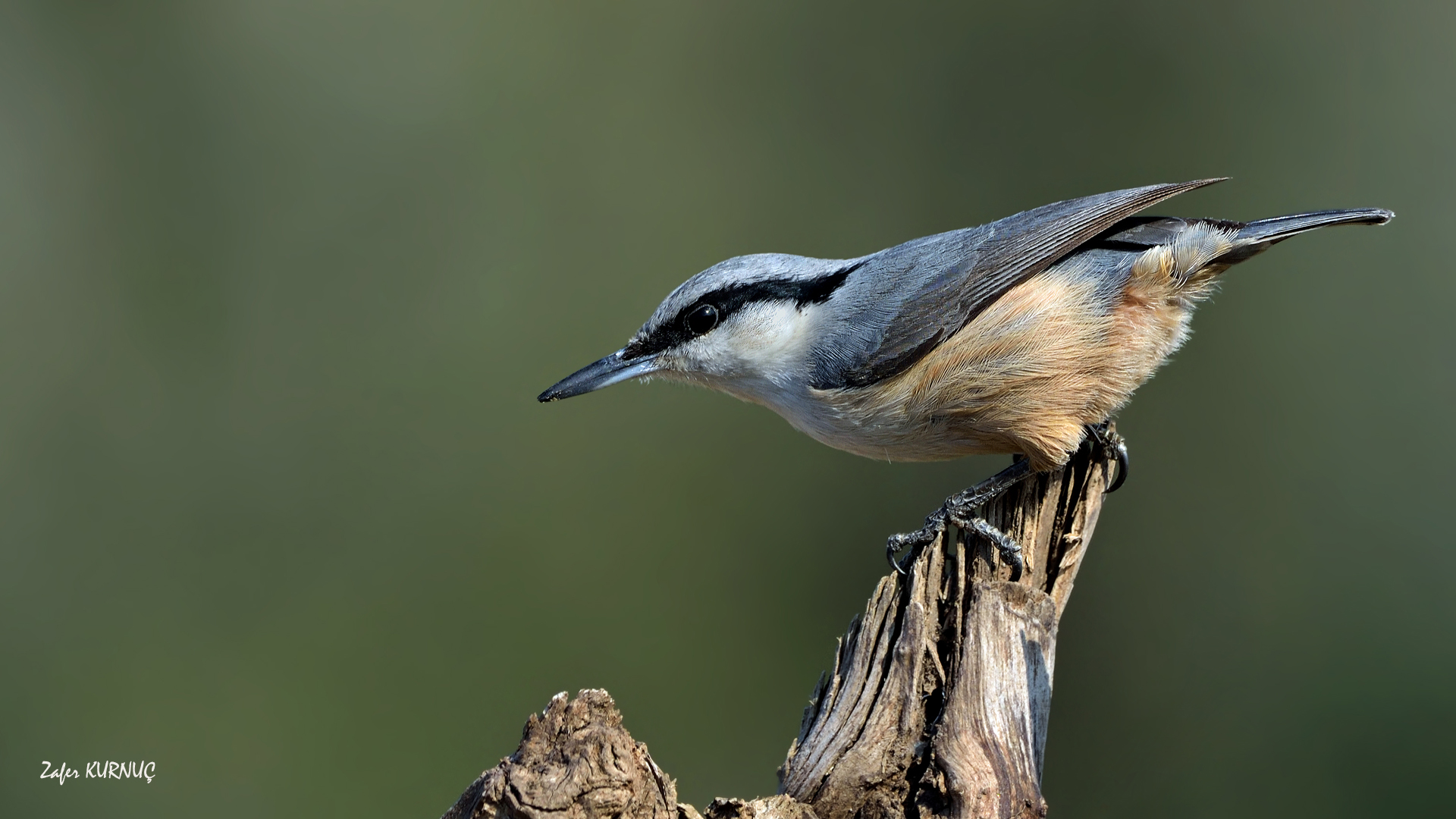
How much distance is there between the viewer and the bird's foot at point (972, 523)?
2.20 meters

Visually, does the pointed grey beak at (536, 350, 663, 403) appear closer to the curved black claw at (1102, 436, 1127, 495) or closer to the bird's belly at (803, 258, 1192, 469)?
the bird's belly at (803, 258, 1192, 469)

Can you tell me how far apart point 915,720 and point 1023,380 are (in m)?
0.76

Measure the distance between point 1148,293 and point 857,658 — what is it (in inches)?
41.1

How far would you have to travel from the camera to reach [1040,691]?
2.01 metres

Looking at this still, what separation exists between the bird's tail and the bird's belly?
0.63ft

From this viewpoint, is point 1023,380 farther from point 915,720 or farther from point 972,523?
point 915,720

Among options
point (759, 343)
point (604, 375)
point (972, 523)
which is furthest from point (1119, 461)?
point (604, 375)

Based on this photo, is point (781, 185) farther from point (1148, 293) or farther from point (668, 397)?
point (1148, 293)

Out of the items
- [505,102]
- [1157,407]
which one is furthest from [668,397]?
[1157,407]

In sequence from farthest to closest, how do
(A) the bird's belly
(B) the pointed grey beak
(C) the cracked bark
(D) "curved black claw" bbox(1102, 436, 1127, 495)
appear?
(B) the pointed grey beak < (D) "curved black claw" bbox(1102, 436, 1127, 495) < (A) the bird's belly < (C) the cracked bark

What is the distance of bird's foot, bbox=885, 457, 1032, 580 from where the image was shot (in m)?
2.20

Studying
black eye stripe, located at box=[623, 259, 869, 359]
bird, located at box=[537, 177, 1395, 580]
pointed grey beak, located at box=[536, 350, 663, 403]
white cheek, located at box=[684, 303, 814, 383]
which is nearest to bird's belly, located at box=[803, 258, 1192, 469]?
bird, located at box=[537, 177, 1395, 580]

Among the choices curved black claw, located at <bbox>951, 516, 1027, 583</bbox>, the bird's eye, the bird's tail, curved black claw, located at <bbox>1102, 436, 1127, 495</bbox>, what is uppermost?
the bird's eye

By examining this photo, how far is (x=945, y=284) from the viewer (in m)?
2.38
